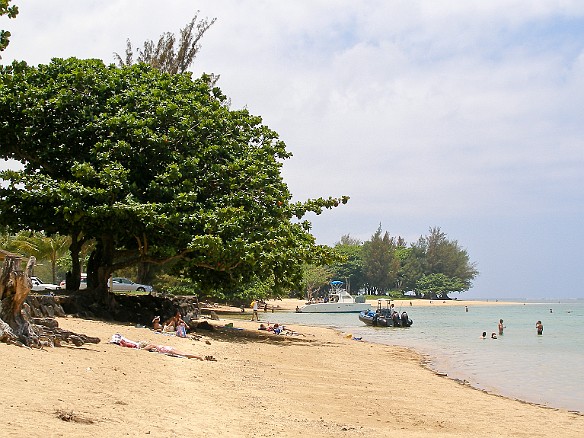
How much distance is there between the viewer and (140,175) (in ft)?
75.2

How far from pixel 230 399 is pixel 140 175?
537 inches

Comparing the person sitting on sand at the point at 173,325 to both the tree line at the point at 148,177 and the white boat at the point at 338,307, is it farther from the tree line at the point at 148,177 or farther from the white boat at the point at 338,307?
the white boat at the point at 338,307

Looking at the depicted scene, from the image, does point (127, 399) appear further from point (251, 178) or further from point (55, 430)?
point (251, 178)

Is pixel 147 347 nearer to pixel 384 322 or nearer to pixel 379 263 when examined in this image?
pixel 384 322

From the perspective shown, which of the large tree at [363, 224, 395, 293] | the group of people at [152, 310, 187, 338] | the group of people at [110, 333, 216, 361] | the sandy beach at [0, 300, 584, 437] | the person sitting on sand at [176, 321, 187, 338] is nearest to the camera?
the sandy beach at [0, 300, 584, 437]

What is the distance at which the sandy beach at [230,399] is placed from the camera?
7797 mm

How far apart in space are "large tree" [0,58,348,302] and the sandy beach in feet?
14.0

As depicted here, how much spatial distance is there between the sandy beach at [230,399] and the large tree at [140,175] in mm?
4257

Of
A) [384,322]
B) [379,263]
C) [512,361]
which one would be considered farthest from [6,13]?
[379,263]

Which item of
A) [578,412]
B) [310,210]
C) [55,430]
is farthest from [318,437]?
[310,210]

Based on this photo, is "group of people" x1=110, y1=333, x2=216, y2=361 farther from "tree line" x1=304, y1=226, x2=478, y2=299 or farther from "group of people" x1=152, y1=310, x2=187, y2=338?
"tree line" x1=304, y1=226, x2=478, y2=299

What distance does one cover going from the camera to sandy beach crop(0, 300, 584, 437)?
25.6ft

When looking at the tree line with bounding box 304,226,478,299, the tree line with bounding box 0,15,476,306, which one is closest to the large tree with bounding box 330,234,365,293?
the tree line with bounding box 304,226,478,299

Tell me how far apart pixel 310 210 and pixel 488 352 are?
9.72m
